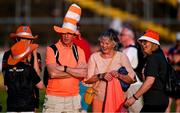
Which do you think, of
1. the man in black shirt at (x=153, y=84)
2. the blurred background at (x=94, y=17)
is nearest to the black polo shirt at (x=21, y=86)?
the man in black shirt at (x=153, y=84)

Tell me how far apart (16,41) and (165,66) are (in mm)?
2130

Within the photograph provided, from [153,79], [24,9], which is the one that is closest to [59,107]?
[153,79]

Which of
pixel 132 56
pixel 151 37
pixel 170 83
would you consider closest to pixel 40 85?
pixel 151 37

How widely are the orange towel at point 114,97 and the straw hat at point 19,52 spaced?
1.26m

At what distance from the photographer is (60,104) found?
33.8 ft

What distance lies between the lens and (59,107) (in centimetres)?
1031

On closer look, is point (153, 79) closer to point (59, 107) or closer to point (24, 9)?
point (59, 107)

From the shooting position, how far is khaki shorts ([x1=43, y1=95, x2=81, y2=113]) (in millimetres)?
10297

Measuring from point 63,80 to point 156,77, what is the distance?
1.31 m

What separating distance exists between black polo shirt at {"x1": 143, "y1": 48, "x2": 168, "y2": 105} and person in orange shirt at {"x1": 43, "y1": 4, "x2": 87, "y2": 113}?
0.99m

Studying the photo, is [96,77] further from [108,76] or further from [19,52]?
[19,52]

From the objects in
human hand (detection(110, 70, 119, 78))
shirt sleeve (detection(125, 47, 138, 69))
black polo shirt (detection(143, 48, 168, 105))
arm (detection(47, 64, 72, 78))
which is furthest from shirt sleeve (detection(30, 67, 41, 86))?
shirt sleeve (detection(125, 47, 138, 69))

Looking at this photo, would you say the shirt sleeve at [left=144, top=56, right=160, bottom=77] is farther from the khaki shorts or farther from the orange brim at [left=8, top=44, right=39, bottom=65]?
the orange brim at [left=8, top=44, right=39, bottom=65]

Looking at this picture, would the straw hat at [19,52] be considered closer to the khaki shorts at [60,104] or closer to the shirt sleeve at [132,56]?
the khaki shorts at [60,104]
